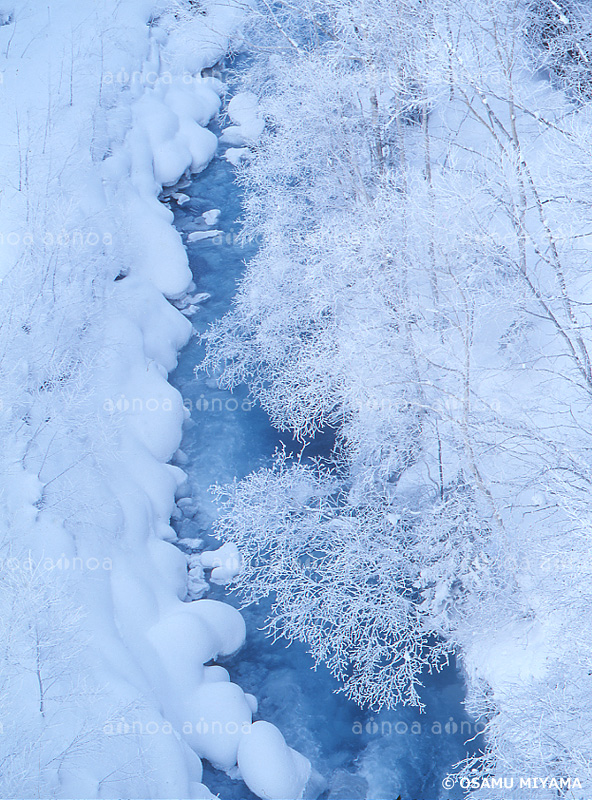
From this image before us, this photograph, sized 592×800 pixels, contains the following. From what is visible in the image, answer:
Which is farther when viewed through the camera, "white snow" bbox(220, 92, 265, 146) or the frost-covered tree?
"white snow" bbox(220, 92, 265, 146)

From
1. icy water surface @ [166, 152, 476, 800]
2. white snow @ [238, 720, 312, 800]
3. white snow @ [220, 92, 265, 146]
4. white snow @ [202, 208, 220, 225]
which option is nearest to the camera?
white snow @ [238, 720, 312, 800]

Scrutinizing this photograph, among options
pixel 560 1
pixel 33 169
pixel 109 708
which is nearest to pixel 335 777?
pixel 109 708

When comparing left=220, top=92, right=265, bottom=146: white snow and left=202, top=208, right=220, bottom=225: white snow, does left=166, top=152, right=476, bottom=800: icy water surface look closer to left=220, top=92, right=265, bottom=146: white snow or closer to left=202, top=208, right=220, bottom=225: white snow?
left=202, top=208, right=220, bottom=225: white snow

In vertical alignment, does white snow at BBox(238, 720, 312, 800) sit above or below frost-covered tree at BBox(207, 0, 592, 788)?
below

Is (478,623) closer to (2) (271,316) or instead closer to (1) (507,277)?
(1) (507,277)

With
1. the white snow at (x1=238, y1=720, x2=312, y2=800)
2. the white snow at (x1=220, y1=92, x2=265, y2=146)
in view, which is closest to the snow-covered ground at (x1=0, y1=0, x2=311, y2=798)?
the white snow at (x1=238, y1=720, x2=312, y2=800)

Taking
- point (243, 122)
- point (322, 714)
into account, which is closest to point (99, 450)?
point (322, 714)

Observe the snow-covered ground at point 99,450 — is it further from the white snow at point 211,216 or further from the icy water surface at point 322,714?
the white snow at point 211,216

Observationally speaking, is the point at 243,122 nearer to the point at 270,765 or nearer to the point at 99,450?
the point at 99,450
